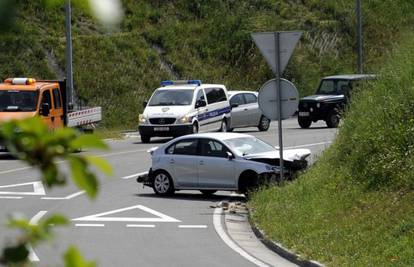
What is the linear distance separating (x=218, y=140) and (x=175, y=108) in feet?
41.6

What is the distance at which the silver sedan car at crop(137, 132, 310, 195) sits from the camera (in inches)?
815

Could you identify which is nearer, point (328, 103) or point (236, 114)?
point (236, 114)

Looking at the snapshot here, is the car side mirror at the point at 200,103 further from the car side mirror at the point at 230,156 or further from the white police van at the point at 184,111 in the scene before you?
the car side mirror at the point at 230,156

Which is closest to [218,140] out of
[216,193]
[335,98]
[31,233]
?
[216,193]

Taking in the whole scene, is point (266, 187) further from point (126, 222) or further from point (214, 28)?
point (214, 28)

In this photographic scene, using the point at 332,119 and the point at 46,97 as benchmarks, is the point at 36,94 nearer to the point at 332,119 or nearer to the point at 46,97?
the point at 46,97

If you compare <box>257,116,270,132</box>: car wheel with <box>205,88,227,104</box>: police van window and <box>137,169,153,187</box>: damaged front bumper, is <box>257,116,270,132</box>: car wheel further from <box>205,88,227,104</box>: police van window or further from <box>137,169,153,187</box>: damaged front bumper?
<box>137,169,153,187</box>: damaged front bumper

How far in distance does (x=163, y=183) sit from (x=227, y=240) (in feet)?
20.1

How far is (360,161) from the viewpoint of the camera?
18203 millimetres

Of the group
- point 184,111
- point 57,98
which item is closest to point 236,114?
point 184,111

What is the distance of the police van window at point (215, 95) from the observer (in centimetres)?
3522

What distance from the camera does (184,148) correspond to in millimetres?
21656

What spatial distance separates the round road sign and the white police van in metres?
14.1

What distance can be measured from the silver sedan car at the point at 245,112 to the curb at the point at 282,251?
67.4ft
